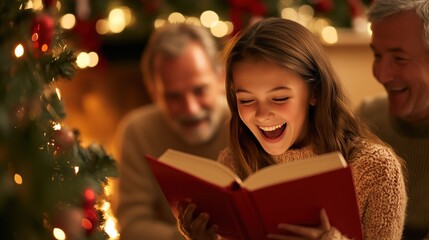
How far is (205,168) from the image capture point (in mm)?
1197

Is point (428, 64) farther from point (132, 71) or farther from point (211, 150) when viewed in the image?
point (132, 71)

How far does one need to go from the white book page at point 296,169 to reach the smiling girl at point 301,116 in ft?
0.37

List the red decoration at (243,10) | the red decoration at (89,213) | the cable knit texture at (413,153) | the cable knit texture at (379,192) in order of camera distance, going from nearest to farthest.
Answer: the red decoration at (89,213) → the cable knit texture at (379,192) → the cable knit texture at (413,153) → the red decoration at (243,10)

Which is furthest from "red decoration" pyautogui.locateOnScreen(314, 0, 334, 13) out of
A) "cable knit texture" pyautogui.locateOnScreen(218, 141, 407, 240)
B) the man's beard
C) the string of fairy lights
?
"cable knit texture" pyautogui.locateOnScreen(218, 141, 407, 240)

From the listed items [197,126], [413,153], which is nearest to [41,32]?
[413,153]

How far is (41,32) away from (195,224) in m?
0.45

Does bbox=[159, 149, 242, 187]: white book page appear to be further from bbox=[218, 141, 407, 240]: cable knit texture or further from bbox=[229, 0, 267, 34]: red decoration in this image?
bbox=[229, 0, 267, 34]: red decoration

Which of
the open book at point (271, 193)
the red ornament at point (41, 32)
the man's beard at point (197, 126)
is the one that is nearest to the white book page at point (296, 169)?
the open book at point (271, 193)

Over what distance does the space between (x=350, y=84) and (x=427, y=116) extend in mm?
1700

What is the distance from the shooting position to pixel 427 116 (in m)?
1.60

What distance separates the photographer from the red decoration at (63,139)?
3.71 feet

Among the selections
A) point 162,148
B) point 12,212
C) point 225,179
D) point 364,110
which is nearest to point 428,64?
point 364,110

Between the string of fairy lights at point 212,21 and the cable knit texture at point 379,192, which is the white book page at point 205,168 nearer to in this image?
the cable knit texture at point 379,192

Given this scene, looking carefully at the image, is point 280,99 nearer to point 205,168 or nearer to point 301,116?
point 301,116
